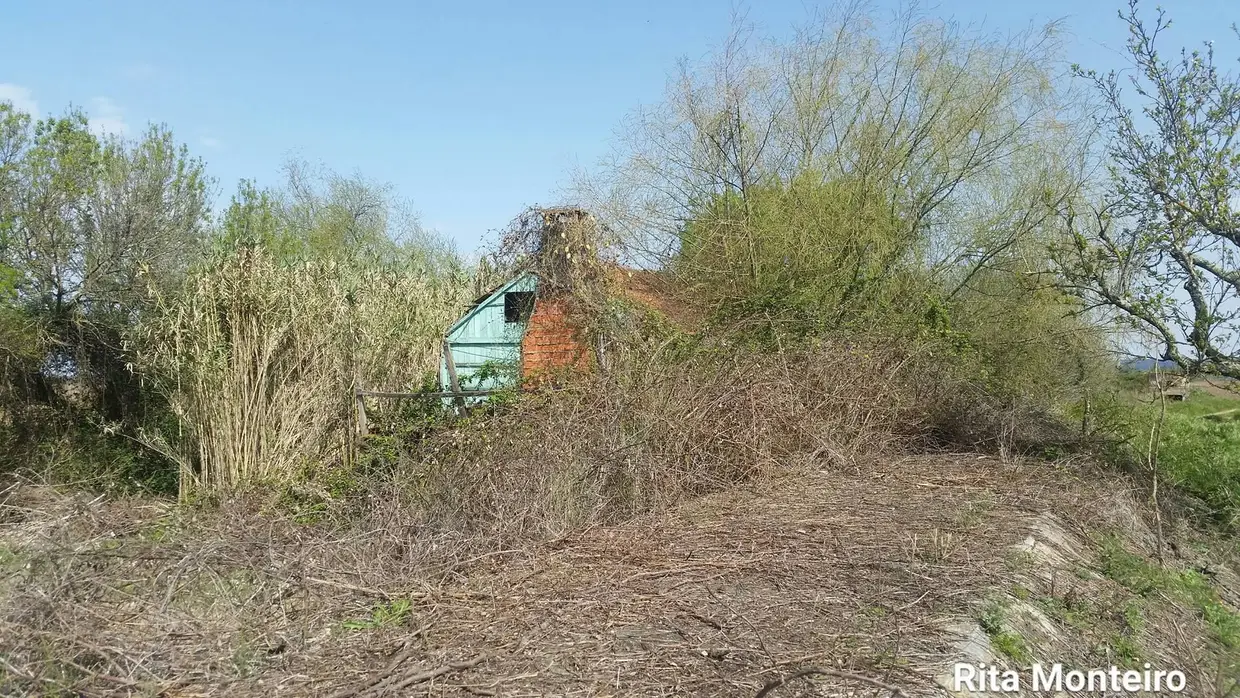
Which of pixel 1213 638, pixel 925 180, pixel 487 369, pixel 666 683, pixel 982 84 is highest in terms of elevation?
pixel 982 84

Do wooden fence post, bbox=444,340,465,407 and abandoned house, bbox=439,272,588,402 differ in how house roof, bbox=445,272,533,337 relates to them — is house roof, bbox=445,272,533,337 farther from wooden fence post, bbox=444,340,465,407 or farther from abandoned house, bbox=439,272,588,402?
wooden fence post, bbox=444,340,465,407

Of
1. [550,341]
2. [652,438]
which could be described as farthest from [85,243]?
[652,438]

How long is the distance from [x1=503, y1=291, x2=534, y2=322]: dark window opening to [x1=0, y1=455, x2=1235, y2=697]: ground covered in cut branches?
16.3 ft

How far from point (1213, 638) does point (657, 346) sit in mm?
5547

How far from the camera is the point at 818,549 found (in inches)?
214

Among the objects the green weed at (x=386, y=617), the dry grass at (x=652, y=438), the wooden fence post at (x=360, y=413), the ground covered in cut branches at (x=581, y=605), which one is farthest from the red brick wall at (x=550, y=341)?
the green weed at (x=386, y=617)

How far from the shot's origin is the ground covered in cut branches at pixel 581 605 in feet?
11.8

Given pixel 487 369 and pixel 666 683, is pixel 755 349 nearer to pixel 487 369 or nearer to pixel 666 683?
pixel 487 369

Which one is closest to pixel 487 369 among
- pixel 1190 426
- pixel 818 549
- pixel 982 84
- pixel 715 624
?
pixel 818 549

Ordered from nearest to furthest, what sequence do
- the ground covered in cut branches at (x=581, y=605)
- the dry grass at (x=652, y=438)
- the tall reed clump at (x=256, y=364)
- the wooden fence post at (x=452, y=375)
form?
the ground covered in cut branches at (x=581, y=605) < the dry grass at (x=652, y=438) < the tall reed clump at (x=256, y=364) < the wooden fence post at (x=452, y=375)

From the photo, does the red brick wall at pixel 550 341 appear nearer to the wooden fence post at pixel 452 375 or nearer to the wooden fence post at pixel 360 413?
the wooden fence post at pixel 452 375

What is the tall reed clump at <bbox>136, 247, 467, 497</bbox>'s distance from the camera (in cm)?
917

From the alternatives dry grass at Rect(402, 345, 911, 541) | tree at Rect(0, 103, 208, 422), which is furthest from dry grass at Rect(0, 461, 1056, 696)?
tree at Rect(0, 103, 208, 422)

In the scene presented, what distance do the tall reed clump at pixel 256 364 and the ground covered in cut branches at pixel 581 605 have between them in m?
3.17
